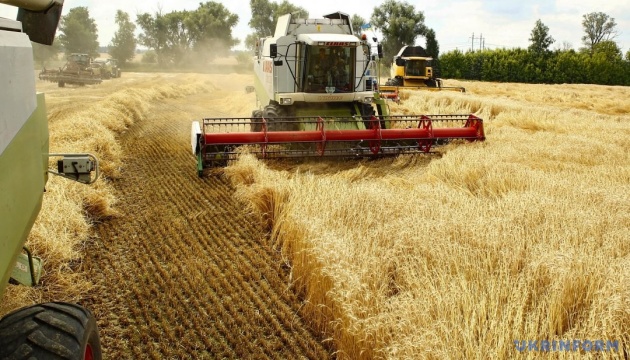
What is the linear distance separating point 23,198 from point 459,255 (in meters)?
2.61

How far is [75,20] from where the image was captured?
2429 inches

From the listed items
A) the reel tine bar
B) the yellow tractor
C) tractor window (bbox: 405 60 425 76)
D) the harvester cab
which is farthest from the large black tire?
tractor window (bbox: 405 60 425 76)

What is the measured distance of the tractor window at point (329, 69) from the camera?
9.02 m

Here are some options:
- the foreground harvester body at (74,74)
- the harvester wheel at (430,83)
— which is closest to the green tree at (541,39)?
the harvester wheel at (430,83)

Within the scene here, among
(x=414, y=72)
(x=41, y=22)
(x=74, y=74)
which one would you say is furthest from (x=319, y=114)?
(x=74, y=74)

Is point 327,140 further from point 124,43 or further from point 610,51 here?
point 124,43

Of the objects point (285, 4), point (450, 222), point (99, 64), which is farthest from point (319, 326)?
point (285, 4)

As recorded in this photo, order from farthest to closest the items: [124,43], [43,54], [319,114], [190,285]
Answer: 1. [124,43]
2. [43,54]
3. [319,114]
4. [190,285]

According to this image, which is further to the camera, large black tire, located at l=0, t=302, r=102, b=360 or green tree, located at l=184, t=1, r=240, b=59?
green tree, located at l=184, t=1, r=240, b=59

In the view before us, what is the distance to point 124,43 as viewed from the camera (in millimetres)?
67312

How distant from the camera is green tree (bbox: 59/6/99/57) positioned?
61188 millimetres

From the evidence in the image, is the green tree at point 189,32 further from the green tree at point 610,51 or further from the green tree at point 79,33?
the green tree at point 610,51

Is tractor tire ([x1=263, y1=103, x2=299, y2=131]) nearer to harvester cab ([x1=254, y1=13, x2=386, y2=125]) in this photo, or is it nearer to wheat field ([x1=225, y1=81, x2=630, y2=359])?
harvester cab ([x1=254, y1=13, x2=386, y2=125])

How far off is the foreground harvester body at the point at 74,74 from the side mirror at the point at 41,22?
3016 centimetres
